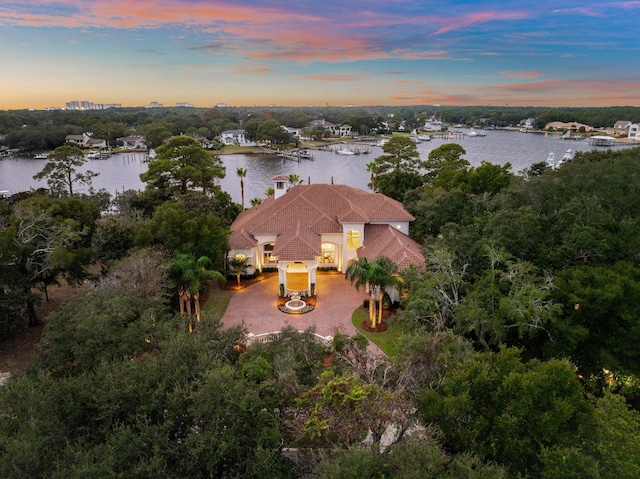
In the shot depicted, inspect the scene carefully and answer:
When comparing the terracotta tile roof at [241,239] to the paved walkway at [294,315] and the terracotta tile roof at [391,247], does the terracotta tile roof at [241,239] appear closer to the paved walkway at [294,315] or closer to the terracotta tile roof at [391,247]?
the paved walkway at [294,315]

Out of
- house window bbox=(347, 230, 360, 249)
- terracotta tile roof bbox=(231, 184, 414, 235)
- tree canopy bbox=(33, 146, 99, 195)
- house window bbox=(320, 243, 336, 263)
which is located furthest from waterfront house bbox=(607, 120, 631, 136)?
tree canopy bbox=(33, 146, 99, 195)

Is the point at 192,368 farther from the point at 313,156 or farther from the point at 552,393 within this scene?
the point at 313,156

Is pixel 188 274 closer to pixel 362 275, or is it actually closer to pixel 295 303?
pixel 295 303

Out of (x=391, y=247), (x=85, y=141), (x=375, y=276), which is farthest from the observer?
(x=85, y=141)

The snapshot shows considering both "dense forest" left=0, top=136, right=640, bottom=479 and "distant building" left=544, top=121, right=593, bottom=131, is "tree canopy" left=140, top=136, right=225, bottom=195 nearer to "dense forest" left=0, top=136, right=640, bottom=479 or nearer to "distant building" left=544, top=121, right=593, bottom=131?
"dense forest" left=0, top=136, right=640, bottom=479

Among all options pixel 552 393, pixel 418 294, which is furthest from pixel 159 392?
pixel 418 294

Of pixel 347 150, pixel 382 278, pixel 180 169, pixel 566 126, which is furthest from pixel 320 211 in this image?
pixel 566 126
